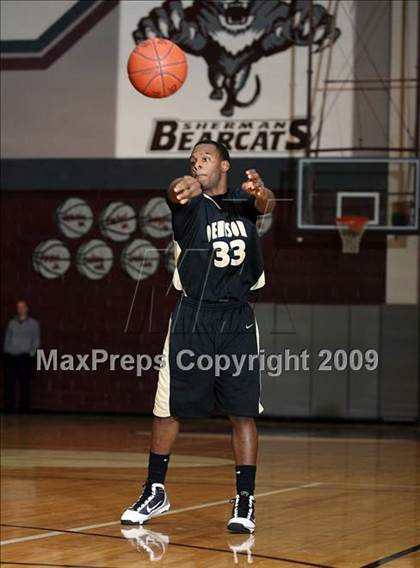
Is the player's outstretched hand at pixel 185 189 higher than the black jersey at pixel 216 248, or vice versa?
the player's outstretched hand at pixel 185 189

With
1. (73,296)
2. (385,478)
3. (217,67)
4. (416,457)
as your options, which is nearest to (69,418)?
(73,296)

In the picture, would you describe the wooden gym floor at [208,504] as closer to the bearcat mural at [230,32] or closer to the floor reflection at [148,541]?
the floor reflection at [148,541]

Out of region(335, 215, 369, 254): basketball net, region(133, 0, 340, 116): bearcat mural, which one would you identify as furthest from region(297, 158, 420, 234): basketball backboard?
region(133, 0, 340, 116): bearcat mural

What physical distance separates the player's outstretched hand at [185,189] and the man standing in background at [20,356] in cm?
1223

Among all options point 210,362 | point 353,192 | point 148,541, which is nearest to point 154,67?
point 210,362

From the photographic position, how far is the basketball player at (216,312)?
652cm

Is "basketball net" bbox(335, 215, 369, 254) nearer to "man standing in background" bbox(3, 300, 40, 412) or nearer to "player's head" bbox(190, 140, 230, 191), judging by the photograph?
"man standing in background" bbox(3, 300, 40, 412)

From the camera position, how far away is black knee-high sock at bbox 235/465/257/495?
6531 mm

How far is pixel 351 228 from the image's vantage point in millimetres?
16609

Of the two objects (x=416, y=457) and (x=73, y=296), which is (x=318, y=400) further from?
(x=416, y=457)

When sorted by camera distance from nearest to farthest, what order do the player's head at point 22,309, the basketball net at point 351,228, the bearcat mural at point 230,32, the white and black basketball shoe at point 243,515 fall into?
1. the white and black basketball shoe at point 243,515
2. the basketball net at point 351,228
3. the bearcat mural at point 230,32
4. the player's head at point 22,309

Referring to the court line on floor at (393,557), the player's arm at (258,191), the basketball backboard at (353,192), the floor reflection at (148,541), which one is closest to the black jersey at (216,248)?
the player's arm at (258,191)

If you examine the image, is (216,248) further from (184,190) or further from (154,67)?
(154,67)

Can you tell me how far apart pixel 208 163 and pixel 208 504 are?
92.6 inches
